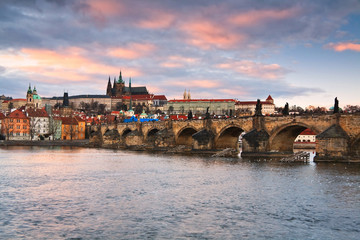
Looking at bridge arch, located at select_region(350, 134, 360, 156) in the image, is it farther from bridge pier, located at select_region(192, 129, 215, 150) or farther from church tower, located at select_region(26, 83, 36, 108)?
church tower, located at select_region(26, 83, 36, 108)

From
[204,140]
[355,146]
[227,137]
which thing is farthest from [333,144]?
[204,140]

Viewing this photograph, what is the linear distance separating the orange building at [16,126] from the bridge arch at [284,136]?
239ft

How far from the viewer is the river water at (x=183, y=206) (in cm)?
1528

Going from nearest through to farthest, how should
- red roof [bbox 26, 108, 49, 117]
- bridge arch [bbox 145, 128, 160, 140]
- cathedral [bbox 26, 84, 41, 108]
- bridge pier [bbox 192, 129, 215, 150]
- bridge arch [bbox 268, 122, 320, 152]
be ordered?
bridge arch [bbox 268, 122, 320, 152] → bridge pier [bbox 192, 129, 215, 150] → bridge arch [bbox 145, 128, 160, 140] → red roof [bbox 26, 108, 49, 117] → cathedral [bbox 26, 84, 41, 108]

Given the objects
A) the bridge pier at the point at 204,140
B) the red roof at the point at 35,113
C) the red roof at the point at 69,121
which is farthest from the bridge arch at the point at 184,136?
the red roof at the point at 35,113

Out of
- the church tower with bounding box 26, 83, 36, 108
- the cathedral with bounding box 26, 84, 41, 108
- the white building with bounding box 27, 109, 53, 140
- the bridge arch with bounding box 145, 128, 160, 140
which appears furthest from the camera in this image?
the church tower with bounding box 26, 83, 36, 108

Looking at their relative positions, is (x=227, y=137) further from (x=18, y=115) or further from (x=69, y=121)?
(x=69, y=121)

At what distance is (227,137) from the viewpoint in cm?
5869

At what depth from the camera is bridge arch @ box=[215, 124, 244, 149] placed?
5632 centimetres

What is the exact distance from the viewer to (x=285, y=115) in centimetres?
4503

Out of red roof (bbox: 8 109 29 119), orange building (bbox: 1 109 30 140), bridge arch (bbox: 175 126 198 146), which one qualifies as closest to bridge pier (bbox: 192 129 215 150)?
bridge arch (bbox: 175 126 198 146)

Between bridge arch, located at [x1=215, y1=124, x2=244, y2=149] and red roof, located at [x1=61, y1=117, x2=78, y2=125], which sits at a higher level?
red roof, located at [x1=61, y1=117, x2=78, y2=125]

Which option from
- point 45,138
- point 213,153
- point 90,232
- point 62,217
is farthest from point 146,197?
point 45,138

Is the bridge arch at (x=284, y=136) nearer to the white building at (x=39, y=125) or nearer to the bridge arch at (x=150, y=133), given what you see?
the bridge arch at (x=150, y=133)
